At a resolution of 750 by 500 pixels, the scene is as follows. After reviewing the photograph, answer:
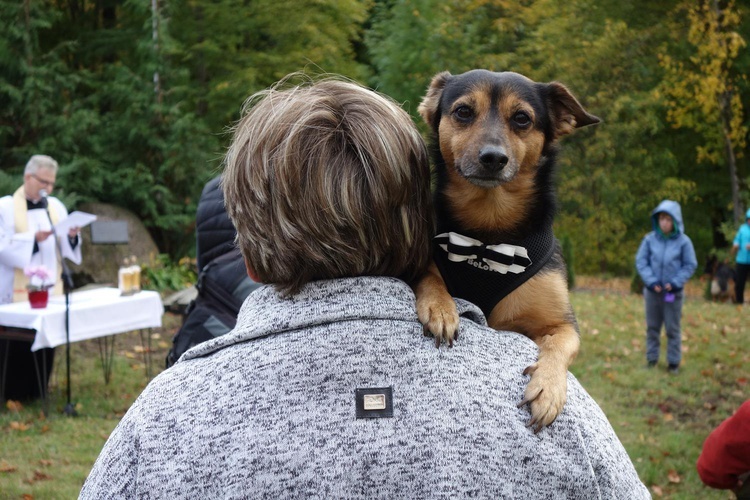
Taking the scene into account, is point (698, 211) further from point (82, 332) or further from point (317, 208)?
point (317, 208)

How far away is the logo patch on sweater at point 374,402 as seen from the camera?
1340mm

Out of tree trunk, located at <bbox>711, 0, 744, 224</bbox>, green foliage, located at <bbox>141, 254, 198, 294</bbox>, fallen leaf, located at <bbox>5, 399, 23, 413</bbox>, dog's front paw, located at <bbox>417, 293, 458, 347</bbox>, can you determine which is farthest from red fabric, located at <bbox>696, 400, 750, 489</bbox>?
tree trunk, located at <bbox>711, 0, 744, 224</bbox>

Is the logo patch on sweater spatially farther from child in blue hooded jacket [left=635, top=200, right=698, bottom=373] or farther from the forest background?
the forest background

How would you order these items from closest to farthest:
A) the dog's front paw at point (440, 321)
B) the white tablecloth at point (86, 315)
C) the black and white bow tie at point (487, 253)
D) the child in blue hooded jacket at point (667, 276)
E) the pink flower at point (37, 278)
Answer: the dog's front paw at point (440, 321) → the black and white bow tie at point (487, 253) → the white tablecloth at point (86, 315) → the pink flower at point (37, 278) → the child in blue hooded jacket at point (667, 276)

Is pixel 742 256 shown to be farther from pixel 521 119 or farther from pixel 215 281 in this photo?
pixel 215 281

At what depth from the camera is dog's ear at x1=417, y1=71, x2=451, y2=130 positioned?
3115 mm

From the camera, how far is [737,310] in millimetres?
14406

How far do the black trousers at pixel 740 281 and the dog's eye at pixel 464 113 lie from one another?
47.4 ft

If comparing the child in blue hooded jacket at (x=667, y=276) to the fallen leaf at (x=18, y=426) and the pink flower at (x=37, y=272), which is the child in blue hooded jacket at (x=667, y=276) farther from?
the fallen leaf at (x=18, y=426)

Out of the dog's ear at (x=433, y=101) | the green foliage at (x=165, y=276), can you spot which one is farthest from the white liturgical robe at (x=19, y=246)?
the dog's ear at (x=433, y=101)

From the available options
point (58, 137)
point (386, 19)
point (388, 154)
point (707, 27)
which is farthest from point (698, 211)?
point (388, 154)

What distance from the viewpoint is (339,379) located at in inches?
53.5

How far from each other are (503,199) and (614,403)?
5989 mm

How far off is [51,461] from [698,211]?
24625mm
